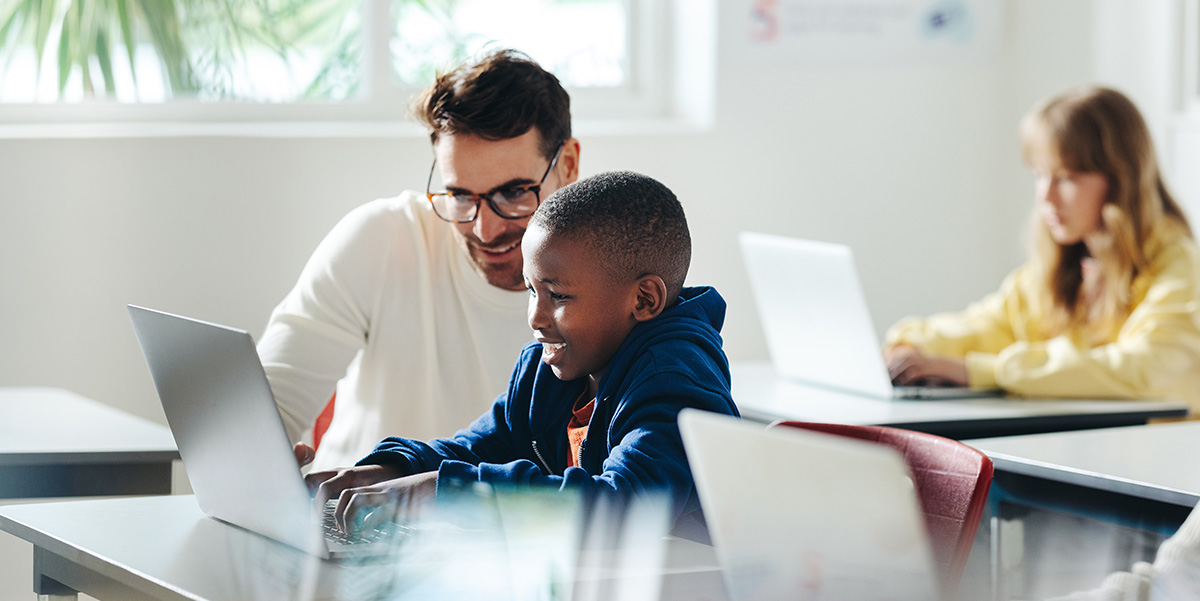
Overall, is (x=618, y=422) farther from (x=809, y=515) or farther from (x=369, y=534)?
(x=809, y=515)

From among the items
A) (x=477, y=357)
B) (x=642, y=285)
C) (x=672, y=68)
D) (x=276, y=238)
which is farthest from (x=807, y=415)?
(x=672, y=68)

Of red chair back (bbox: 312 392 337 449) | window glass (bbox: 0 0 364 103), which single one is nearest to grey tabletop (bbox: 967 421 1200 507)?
red chair back (bbox: 312 392 337 449)

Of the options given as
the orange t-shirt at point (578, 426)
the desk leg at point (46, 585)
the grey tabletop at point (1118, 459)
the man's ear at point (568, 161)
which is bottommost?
the grey tabletop at point (1118, 459)

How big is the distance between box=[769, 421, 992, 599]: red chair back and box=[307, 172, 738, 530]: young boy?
0.77 feet

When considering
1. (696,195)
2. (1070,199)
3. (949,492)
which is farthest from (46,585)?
(696,195)

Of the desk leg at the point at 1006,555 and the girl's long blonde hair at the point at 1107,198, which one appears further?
the girl's long blonde hair at the point at 1107,198

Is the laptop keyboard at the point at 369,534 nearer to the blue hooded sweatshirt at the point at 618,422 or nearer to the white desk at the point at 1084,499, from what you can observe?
the blue hooded sweatshirt at the point at 618,422

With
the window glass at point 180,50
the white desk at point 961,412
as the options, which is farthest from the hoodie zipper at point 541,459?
the window glass at point 180,50

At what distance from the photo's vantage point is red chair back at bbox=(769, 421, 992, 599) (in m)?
1.34

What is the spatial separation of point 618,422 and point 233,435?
0.35 metres

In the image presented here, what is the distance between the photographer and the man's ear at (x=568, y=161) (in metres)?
1.82

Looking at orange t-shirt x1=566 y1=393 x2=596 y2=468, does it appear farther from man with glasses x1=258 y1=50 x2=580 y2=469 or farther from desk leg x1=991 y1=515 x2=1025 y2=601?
desk leg x1=991 y1=515 x2=1025 y2=601

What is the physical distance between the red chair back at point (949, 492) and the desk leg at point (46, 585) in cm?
77

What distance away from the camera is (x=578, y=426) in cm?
143
